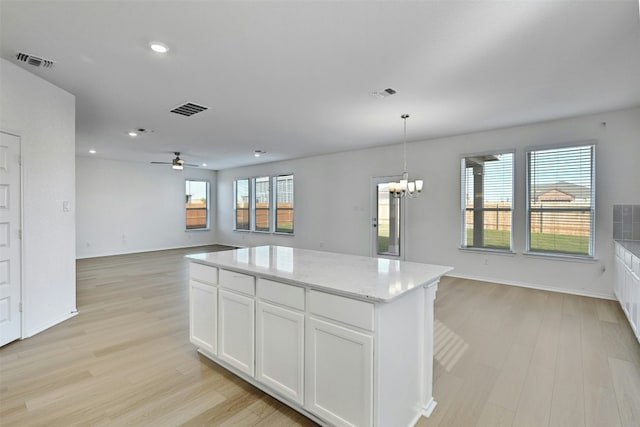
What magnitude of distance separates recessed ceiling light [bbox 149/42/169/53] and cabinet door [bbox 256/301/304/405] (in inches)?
87.8

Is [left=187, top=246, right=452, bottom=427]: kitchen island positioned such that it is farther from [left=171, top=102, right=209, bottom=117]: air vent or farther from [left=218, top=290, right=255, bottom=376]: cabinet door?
[left=171, top=102, right=209, bottom=117]: air vent

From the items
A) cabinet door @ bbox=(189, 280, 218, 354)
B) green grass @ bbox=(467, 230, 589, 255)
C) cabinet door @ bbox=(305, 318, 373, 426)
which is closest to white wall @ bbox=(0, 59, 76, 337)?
cabinet door @ bbox=(189, 280, 218, 354)

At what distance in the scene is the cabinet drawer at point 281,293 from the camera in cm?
188

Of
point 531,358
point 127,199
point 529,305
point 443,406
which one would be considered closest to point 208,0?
point 443,406

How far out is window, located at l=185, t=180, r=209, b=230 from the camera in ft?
32.9

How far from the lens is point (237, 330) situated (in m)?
2.28

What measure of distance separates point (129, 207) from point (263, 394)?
26.9 ft

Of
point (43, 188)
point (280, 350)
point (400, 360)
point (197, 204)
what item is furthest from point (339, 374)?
point (197, 204)

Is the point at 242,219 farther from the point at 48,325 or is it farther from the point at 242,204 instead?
the point at 48,325

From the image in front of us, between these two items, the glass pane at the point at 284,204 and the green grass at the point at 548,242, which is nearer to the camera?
the green grass at the point at 548,242

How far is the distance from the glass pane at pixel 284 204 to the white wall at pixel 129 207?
3.14 m

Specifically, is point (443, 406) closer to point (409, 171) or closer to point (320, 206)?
point (409, 171)

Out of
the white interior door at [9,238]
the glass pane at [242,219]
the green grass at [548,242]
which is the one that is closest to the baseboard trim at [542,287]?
the green grass at [548,242]

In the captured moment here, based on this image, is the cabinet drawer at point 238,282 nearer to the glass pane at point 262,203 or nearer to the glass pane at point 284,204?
the glass pane at point 284,204
